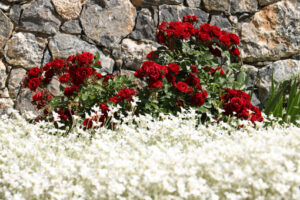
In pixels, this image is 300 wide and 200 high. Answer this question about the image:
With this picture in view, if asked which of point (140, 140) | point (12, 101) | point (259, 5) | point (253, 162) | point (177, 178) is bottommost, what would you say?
point (12, 101)

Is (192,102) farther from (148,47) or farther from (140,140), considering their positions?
(148,47)

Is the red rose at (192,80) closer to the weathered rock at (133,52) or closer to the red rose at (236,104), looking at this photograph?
the red rose at (236,104)

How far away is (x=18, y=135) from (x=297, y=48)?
3.41 metres

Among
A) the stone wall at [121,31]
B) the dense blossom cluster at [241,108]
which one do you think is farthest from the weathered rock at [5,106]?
the dense blossom cluster at [241,108]

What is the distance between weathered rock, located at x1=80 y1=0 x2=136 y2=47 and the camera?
3693 millimetres

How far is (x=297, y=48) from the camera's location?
4047mm

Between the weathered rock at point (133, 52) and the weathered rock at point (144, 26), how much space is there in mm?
78

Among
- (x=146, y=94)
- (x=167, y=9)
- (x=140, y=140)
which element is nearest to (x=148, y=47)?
(x=167, y=9)

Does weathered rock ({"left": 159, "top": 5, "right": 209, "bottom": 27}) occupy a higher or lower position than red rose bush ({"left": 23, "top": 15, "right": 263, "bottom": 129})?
higher

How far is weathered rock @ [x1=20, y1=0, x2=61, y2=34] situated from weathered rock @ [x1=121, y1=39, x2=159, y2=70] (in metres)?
0.83

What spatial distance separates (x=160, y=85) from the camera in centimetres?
269

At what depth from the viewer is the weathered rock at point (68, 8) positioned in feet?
11.9

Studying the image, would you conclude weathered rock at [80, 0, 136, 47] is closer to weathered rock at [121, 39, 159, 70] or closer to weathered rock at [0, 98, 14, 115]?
weathered rock at [121, 39, 159, 70]

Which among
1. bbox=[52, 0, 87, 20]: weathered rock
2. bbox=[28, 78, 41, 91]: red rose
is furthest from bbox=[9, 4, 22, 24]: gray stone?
bbox=[28, 78, 41, 91]: red rose
